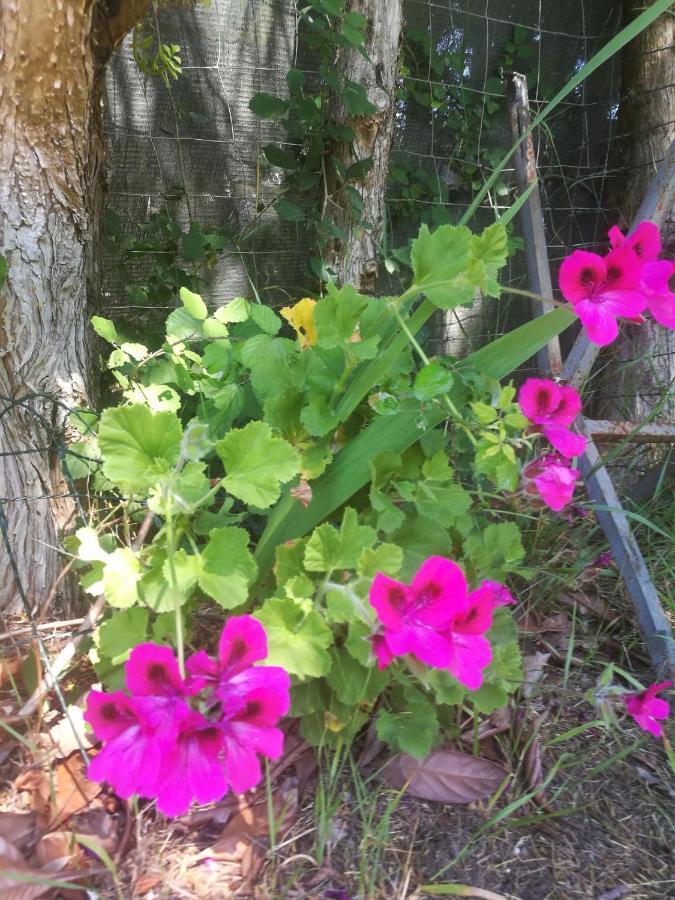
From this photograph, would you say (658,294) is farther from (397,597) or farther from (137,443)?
(137,443)

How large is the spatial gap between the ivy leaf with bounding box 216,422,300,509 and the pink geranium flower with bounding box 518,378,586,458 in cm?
37

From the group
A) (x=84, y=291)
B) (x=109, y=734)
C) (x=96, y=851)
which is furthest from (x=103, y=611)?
(x=84, y=291)

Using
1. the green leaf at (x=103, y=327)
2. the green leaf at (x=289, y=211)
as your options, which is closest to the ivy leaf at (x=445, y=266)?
the green leaf at (x=103, y=327)

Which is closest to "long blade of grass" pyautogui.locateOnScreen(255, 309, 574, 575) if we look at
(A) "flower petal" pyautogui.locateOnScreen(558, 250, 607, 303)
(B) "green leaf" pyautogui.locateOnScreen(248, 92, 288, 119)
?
(A) "flower petal" pyautogui.locateOnScreen(558, 250, 607, 303)

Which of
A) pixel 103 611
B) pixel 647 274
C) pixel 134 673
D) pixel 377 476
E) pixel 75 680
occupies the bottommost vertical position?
pixel 75 680

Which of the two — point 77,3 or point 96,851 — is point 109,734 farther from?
point 77,3

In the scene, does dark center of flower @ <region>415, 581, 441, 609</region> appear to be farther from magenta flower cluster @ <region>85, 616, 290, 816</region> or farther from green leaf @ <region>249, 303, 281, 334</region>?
green leaf @ <region>249, 303, 281, 334</region>

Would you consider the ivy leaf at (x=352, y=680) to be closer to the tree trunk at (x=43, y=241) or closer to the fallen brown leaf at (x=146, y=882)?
the fallen brown leaf at (x=146, y=882)

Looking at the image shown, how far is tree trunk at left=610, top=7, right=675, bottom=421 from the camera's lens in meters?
2.35

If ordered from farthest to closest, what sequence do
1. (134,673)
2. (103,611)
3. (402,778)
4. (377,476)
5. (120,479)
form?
(103,611) < (402,778) < (377,476) < (120,479) < (134,673)

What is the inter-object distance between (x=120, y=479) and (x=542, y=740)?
92cm

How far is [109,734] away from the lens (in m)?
0.75

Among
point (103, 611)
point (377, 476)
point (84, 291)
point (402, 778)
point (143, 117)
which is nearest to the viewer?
point (377, 476)

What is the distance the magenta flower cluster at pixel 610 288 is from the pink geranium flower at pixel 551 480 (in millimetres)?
233
